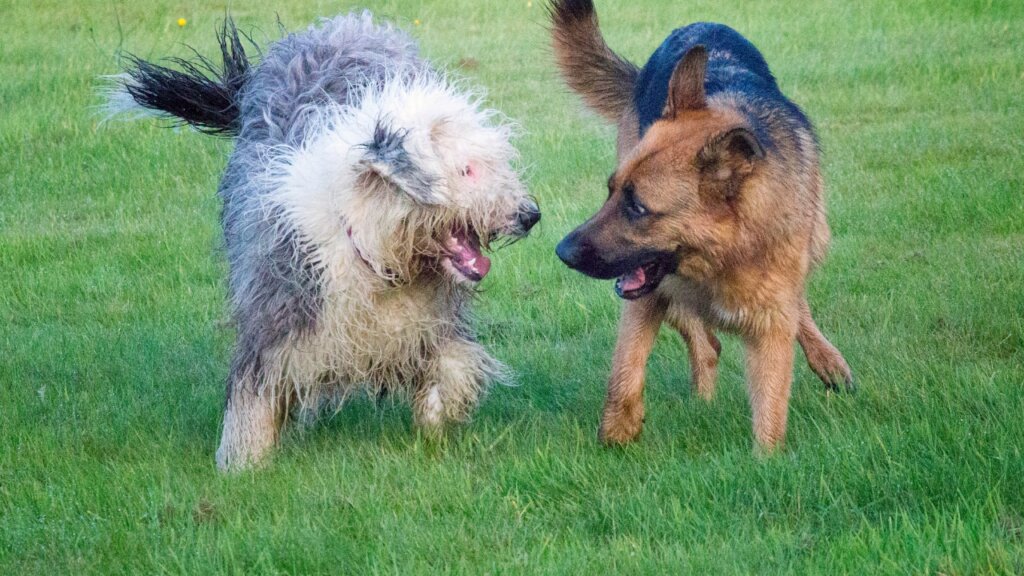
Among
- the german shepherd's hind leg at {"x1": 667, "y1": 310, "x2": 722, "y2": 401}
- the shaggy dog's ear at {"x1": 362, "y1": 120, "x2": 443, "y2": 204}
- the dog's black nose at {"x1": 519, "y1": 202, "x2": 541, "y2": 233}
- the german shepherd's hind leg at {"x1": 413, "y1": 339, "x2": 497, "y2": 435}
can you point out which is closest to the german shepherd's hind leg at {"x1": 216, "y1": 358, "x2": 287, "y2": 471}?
the german shepherd's hind leg at {"x1": 413, "y1": 339, "x2": 497, "y2": 435}

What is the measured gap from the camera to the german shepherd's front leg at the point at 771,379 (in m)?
4.80

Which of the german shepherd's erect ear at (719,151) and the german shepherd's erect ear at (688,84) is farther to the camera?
the german shepherd's erect ear at (688,84)

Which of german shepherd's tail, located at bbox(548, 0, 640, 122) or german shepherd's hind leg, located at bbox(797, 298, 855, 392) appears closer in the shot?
german shepherd's hind leg, located at bbox(797, 298, 855, 392)

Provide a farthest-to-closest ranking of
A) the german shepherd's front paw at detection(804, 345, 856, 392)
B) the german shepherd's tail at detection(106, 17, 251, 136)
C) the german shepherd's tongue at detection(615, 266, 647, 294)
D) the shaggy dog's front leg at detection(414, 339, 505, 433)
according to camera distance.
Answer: the german shepherd's tail at detection(106, 17, 251, 136), the german shepherd's front paw at detection(804, 345, 856, 392), the shaggy dog's front leg at detection(414, 339, 505, 433), the german shepherd's tongue at detection(615, 266, 647, 294)

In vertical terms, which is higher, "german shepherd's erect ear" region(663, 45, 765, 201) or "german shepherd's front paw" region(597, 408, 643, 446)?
"german shepherd's erect ear" region(663, 45, 765, 201)

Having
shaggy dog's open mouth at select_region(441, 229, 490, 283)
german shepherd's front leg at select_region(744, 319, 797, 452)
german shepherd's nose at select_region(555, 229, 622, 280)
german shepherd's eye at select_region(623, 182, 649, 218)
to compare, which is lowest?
german shepherd's front leg at select_region(744, 319, 797, 452)

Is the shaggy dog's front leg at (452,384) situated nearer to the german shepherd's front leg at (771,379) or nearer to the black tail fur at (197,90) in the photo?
the german shepherd's front leg at (771,379)

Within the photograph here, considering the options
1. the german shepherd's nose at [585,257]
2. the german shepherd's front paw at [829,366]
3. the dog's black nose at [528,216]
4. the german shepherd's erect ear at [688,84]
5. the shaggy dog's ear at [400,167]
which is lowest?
the german shepherd's front paw at [829,366]

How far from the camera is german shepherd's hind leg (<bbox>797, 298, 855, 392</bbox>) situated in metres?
5.54

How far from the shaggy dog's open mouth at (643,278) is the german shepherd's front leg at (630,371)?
13.5 inches

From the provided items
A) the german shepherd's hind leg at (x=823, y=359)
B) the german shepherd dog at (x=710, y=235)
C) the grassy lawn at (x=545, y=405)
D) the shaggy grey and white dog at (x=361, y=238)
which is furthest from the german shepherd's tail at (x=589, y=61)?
the german shepherd's hind leg at (x=823, y=359)

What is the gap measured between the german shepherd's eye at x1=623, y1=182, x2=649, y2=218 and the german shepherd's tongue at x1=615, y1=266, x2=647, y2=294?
22 cm

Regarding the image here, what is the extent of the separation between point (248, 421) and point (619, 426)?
1491 mm

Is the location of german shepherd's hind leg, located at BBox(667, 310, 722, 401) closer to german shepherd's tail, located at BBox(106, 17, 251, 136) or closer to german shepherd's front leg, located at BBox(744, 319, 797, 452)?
german shepherd's front leg, located at BBox(744, 319, 797, 452)
